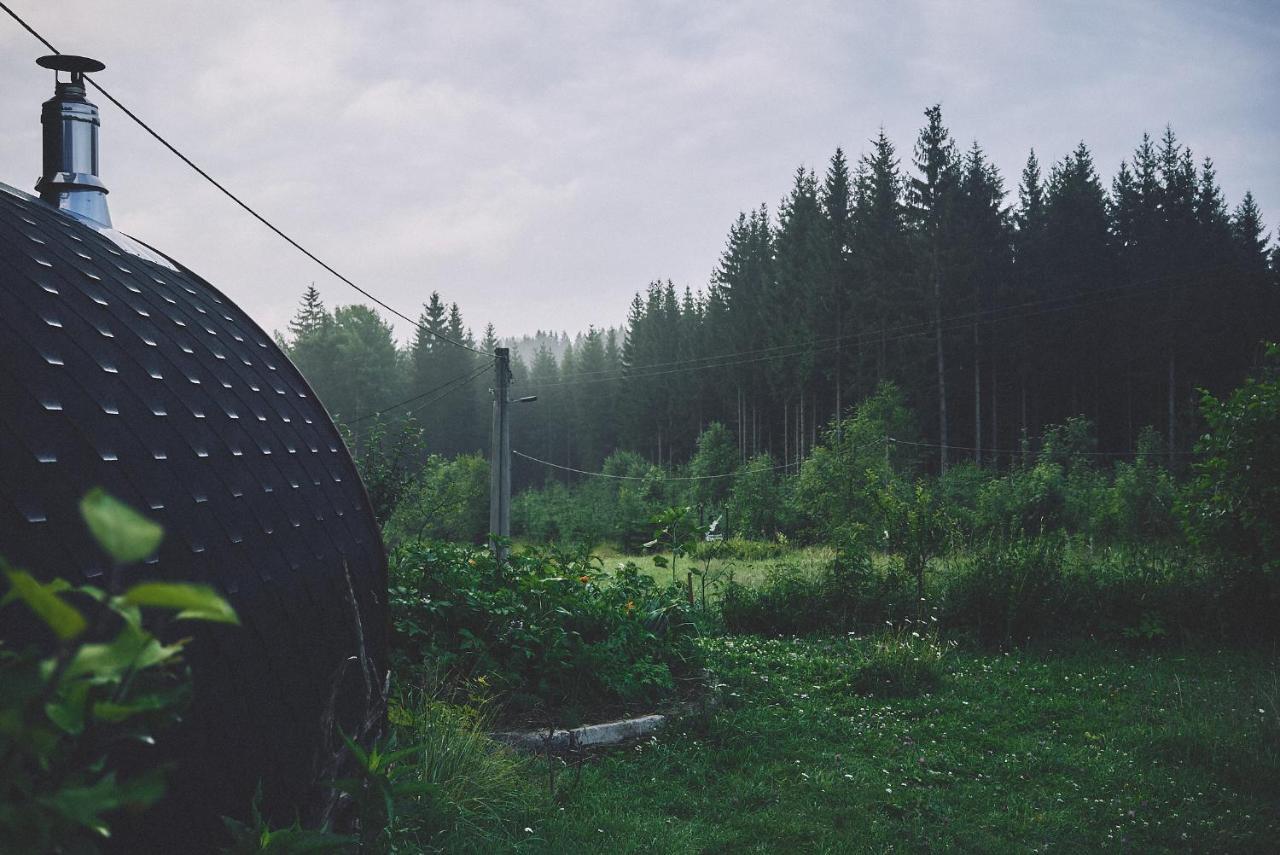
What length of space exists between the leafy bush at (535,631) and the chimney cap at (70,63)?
3.89m

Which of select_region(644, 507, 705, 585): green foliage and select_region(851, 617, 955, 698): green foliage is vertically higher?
select_region(644, 507, 705, 585): green foliage

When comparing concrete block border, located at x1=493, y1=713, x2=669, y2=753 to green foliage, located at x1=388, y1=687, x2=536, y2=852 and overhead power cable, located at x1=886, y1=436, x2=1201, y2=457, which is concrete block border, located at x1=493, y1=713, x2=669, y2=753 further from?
overhead power cable, located at x1=886, y1=436, x2=1201, y2=457

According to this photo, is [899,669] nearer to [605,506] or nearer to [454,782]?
[454,782]

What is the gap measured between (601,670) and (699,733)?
0.93 metres

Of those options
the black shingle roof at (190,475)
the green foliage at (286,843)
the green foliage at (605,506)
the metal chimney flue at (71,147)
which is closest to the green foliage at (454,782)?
the black shingle roof at (190,475)

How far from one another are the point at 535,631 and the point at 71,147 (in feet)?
14.3

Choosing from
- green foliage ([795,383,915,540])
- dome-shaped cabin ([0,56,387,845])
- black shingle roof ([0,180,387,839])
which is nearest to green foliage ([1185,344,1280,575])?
green foliage ([795,383,915,540])

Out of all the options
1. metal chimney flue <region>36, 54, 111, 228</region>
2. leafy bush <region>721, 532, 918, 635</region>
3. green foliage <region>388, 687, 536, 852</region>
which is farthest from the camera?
leafy bush <region>721, 532, 918, 635</region>

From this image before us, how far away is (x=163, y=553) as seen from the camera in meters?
2.26

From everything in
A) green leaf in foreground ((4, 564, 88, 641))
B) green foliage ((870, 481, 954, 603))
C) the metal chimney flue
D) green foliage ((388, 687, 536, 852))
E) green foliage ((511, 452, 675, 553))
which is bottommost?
green foliage ((511, 452, 675, 553))

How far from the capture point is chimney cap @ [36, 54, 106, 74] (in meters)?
4.51

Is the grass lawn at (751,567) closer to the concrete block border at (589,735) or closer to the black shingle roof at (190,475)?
the concrete block border at (589,735)

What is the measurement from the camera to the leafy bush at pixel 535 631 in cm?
588

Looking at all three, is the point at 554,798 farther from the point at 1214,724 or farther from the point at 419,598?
the point at 1214,724
